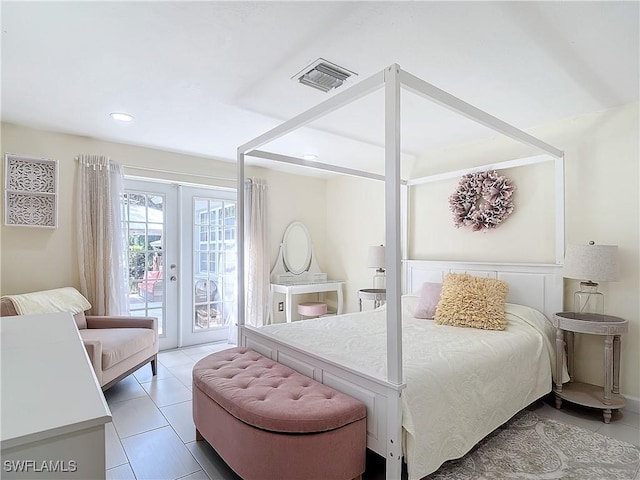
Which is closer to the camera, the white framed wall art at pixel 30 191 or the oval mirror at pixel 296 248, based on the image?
the white framed wall art at pixel 30 191

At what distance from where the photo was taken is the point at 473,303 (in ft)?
9.40

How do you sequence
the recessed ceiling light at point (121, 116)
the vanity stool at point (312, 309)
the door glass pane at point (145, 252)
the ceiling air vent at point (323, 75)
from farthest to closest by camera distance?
the vanity stool at point (312, 309) → the door glass pane at point (145, 252) → the recessed ceiling light at point (121, 116) → the ceiling air vent at point (323, 75)

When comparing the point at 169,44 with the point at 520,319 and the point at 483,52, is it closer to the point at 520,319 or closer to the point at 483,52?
the point at 483,52

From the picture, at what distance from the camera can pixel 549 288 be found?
295 cm

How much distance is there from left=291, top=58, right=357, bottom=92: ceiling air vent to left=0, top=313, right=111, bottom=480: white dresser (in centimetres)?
186

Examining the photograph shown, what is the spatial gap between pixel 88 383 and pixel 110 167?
330cm

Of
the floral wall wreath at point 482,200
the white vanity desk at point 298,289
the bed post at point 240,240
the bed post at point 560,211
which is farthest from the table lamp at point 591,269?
the white vanity desk at point 298,289

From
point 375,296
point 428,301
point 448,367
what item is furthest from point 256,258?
point 448,367

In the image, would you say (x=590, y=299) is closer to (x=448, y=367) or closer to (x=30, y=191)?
(x=448, y=367)

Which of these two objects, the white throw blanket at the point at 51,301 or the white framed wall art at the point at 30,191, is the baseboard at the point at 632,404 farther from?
the white framed wall art at the point at 30,191

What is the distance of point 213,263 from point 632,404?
13.9 feet

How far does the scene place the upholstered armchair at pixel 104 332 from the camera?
265 centimetres

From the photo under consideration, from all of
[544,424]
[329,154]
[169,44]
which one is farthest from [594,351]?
[169,44]

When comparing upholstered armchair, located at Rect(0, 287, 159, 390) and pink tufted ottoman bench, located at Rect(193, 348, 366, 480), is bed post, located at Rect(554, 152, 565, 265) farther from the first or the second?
upholstered armchair, located at Rect(0, 287, 159, 390)
